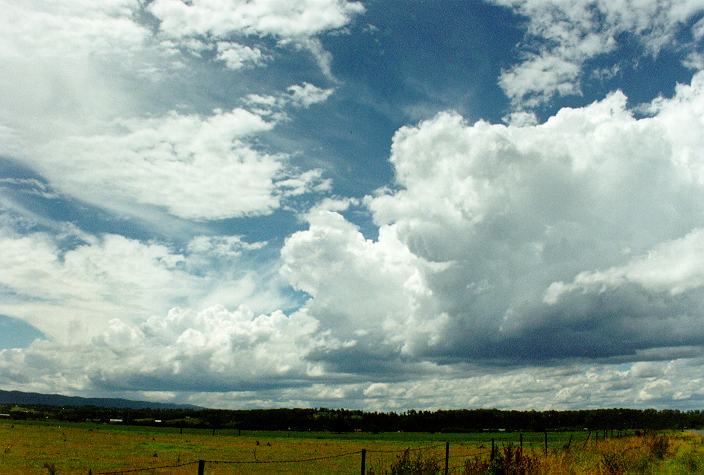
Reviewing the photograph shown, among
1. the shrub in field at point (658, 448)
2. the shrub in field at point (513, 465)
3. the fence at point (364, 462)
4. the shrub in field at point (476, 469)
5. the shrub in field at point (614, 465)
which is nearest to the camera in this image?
the shrub in field at point (513, 465)

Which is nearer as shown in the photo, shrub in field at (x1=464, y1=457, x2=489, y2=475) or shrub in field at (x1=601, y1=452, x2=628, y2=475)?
shrub in field at (x1=464, y1=457, x2=489, y2=475)

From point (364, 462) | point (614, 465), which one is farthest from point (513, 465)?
point (614, 465)

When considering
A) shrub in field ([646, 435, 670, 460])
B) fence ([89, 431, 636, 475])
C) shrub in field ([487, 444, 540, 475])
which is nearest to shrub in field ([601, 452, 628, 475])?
fence ([89, 431, 636, 475])

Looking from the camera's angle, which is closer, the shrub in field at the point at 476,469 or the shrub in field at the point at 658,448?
the shrub in field at the point at 476,469

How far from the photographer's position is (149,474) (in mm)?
34500

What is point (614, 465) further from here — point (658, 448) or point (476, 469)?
point (658, 448)

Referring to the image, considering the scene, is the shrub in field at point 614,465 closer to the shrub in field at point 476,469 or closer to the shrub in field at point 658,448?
the shrub in field at point 476,469

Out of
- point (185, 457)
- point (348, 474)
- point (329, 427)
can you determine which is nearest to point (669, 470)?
point (348, 474)

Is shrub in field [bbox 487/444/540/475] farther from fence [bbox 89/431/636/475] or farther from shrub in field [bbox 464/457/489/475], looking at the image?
fence [bbox 89/431/636/475]

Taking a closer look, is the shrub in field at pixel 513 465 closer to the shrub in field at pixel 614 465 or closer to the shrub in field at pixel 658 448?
the shrub in field at pixel 614 465

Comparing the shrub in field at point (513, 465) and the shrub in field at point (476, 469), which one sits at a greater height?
the shrub in field at point (513, 465)

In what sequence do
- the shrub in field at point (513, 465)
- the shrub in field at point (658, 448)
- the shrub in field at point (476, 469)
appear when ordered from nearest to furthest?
the shrub in field at point (513, 465)
the shrub in field at point (476, 469)
the shrub in field at point (658, 448)

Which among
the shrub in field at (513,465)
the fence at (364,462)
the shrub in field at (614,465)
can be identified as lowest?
the fence at (364,462)

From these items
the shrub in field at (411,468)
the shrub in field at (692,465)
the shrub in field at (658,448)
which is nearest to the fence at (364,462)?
the shrub in field at (411,468)
